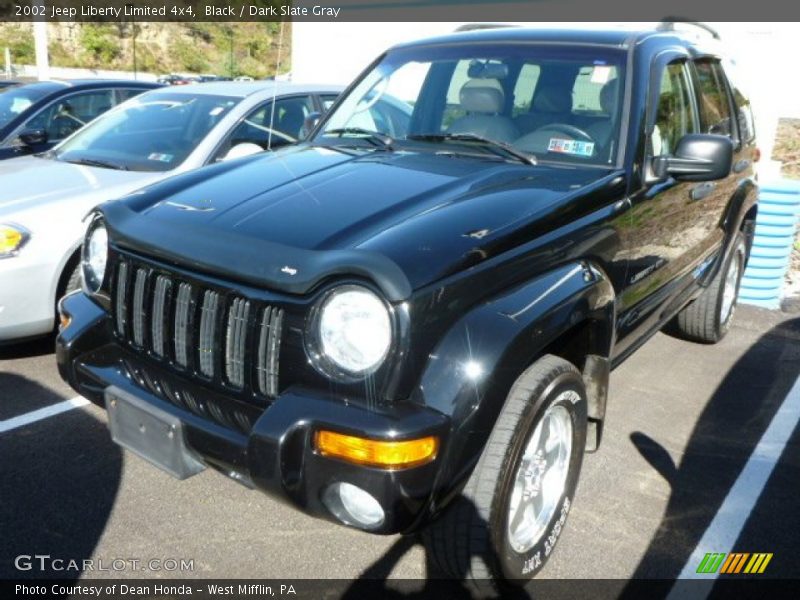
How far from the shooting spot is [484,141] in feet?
11.5

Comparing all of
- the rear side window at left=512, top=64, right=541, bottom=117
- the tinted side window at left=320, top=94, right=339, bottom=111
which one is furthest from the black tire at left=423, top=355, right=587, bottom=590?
the tinted side window at left=320, top=94, right=339, bottom=111

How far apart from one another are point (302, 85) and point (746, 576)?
196 inches

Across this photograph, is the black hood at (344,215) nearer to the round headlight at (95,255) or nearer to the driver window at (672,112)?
the round headlight at (95,255)

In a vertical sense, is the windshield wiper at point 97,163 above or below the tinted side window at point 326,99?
below

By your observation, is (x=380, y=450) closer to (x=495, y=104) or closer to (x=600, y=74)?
(x=495, y=104)

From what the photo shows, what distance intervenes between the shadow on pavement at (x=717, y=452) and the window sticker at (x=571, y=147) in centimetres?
153

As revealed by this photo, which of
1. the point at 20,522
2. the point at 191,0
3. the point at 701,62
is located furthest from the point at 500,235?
the point at 191,0

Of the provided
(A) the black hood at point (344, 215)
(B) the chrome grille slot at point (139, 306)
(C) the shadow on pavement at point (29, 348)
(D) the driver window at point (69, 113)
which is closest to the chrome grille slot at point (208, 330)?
(A) the black hood at point (344, 215)

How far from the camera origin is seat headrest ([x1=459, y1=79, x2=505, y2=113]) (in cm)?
370

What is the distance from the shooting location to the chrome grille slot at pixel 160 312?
105 inches

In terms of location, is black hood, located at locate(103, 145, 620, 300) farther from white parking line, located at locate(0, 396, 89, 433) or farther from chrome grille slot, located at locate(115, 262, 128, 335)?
white parking line, located at locate(0, 396, 89, 433)

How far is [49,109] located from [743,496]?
260 inches

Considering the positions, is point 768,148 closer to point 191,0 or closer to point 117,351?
point 117,351

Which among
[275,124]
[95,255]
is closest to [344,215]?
[95,255]
